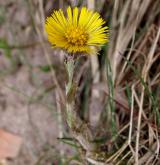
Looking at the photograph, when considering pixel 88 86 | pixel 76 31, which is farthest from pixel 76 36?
pixel 88 86

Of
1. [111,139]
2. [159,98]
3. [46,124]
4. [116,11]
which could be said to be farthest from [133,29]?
[46,124]

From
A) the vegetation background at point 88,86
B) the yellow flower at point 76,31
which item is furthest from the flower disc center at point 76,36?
the vegetation background at point 88,86

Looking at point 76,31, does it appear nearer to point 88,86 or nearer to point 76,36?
point 76,36

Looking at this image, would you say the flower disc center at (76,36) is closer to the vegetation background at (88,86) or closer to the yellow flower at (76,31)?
the yellow flower at (76,31)

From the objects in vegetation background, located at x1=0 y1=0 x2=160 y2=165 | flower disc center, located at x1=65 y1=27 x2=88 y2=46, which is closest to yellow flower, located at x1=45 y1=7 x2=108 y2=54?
flower disc center, located at x1=65 y1=27 x2=88 y2=46

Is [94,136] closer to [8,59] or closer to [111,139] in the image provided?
[111,139]
